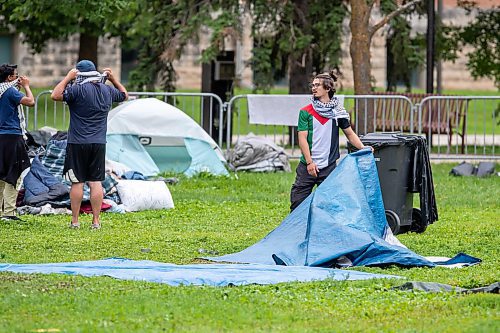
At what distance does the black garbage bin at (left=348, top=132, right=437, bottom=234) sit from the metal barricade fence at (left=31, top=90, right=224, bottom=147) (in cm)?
701

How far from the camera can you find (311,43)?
77.0 feet

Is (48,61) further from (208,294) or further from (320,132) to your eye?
(208,294)

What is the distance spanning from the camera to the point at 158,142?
18156 mm

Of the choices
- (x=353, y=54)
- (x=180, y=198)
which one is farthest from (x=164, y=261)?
(x=353, y=54)

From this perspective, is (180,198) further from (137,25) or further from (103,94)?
(137,25)

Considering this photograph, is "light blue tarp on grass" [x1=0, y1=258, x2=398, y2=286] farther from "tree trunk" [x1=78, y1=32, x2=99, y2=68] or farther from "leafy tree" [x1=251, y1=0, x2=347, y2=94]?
"tree trunk" [x1=78, y1=32, x2=99, y2=68]

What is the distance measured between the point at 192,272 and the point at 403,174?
3864 mm

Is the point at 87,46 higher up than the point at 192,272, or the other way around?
the point at 87,46

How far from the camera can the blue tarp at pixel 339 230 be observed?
1014 centimetres

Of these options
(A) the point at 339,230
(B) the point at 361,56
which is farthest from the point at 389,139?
(B) the point at 361,56

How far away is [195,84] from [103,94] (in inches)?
1112

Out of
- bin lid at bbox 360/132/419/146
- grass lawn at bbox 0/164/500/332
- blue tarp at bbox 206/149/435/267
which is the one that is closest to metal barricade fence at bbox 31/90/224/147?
grass lawn at bbox 0/164/500/332

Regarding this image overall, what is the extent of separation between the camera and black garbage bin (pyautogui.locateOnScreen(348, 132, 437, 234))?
12.5 metres

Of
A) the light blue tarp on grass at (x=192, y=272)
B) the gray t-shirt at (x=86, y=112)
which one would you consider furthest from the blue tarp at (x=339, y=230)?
the gray t-shirt at (x=86, y=112)
